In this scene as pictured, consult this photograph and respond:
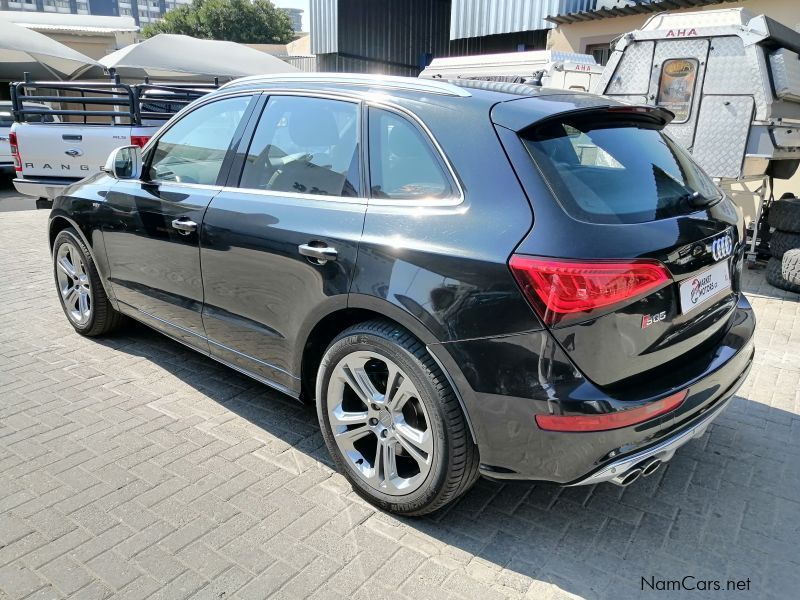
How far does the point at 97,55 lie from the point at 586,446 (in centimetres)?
3258

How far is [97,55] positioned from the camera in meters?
28.8

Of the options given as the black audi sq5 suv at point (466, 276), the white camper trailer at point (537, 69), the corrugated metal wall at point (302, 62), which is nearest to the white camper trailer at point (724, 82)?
the white camper trailer at point (537, 69)

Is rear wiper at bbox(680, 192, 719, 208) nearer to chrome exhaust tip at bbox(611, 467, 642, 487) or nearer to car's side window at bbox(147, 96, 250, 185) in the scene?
chrome exhaust tip at bbox(611, 467, 642, 487)

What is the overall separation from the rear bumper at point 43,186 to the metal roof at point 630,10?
9.60 meters

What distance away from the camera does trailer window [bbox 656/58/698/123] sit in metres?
6.65

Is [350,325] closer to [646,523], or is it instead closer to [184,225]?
[184,225]

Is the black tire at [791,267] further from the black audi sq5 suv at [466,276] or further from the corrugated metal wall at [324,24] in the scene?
the corrugated metal wall at [324,24]

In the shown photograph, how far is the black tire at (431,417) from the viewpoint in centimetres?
240

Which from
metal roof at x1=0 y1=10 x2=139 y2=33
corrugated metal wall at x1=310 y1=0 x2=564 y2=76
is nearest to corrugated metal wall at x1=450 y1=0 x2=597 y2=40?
corrugated metal wall at x1=310 y1=0 x2=564 y2=76

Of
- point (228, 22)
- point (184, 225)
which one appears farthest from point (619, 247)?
point (228, 22)

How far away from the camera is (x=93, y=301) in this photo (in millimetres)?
4488

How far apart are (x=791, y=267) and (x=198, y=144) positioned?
18.1 ft

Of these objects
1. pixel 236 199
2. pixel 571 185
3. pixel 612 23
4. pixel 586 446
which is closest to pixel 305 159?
pixel 236 199

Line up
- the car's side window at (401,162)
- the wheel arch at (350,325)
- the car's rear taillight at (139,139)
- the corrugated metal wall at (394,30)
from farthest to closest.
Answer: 1. the corrugated metal wall at (394,30)
2. the car's rear taillight at (139,139)
3. the car's side window at (401,162)
4. the wheel arch at (350,325)
